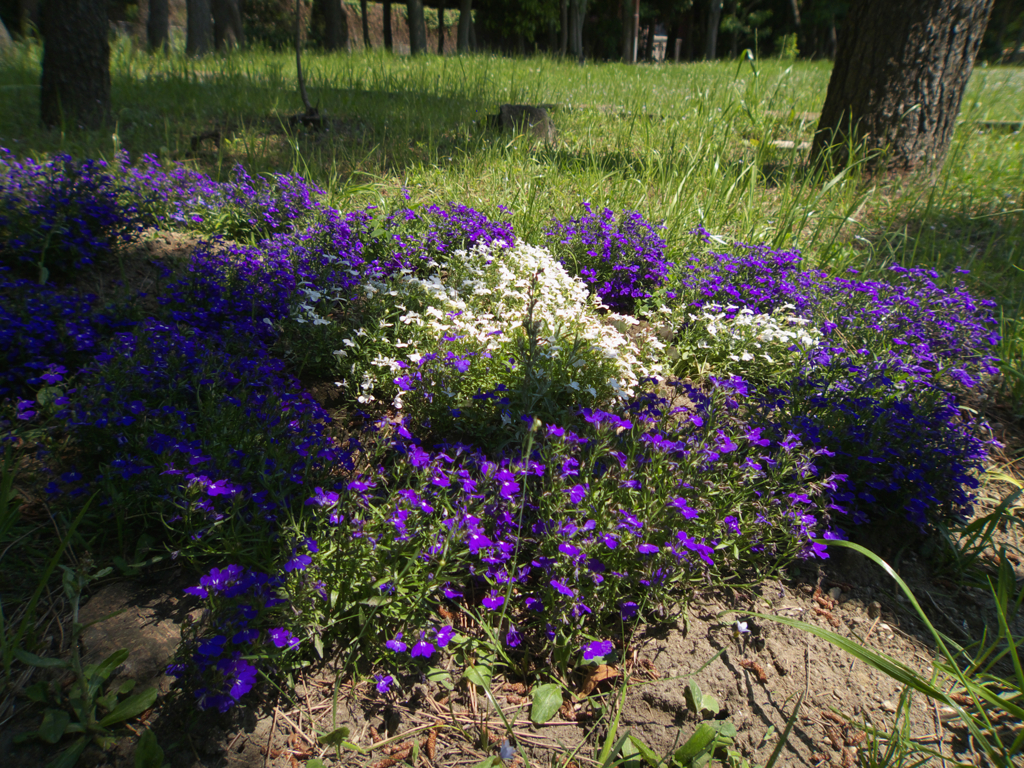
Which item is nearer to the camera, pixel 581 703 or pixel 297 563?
pixel 297 563

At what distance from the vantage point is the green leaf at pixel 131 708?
50.1 inches

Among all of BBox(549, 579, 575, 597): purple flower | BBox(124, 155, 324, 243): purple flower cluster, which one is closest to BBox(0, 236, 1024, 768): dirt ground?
BBox(549, 579, 575, 597): purple flower

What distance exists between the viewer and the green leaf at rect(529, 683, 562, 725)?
56.0 inches

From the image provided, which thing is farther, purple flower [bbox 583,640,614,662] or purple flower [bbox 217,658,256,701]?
purple flower [bbox 583,640,614,662]

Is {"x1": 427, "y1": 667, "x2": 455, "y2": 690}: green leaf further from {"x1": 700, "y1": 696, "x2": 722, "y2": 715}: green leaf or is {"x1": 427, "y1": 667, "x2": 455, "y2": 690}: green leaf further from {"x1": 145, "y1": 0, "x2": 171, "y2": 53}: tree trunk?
{"x1": 145, "y1": 0, "x2": 171, "y2": 53}: tree trunk

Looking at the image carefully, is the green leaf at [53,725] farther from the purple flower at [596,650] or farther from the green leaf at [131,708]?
the purple flower at [596,650]

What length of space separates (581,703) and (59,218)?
128 inches

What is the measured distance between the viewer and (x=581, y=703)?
Result: 4.96 ft

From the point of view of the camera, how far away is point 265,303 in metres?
2.60

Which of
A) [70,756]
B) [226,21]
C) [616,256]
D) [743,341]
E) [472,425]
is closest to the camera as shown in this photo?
[70,756]

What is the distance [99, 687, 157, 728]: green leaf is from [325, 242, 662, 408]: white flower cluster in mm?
1139

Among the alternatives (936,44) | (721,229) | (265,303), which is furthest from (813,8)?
(265,303)

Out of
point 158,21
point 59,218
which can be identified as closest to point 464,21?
point 158,21

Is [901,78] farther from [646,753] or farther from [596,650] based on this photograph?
[646,753]
